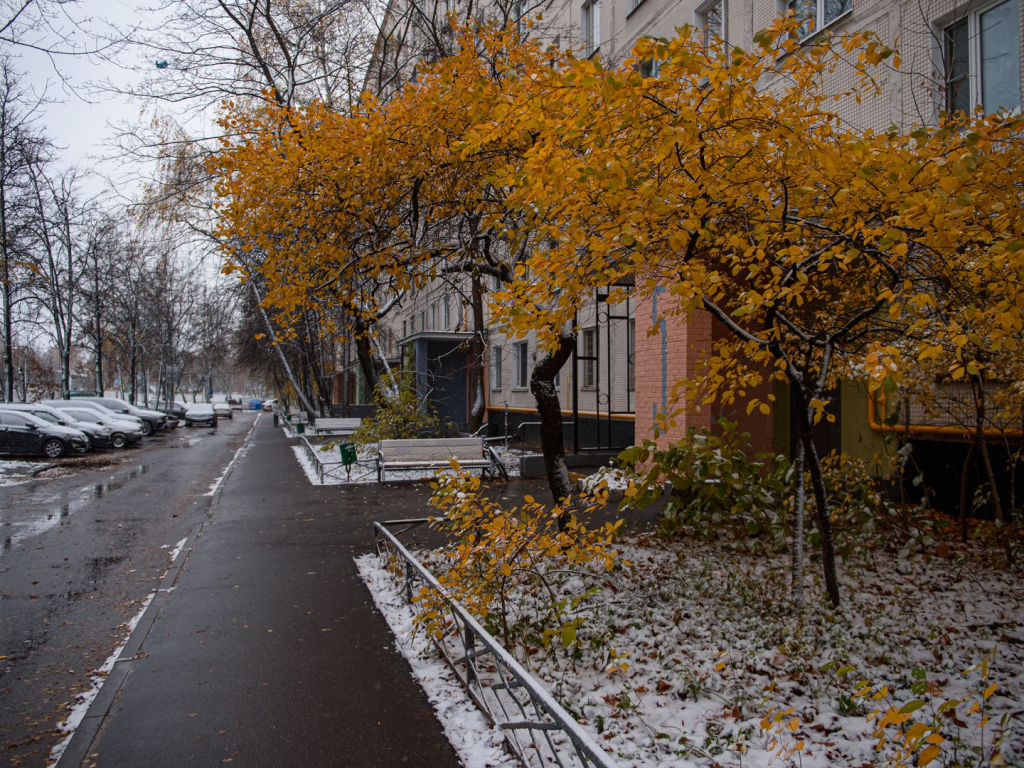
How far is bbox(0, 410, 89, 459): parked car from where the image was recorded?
1988 centimetres

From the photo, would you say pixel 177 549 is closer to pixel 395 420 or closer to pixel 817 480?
pixel 817 480

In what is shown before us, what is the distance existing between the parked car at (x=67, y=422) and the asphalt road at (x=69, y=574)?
24.8 feet

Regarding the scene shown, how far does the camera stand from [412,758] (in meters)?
3.37

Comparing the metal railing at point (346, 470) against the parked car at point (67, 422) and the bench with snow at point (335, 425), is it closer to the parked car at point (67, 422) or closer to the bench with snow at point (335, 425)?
the bench with snow at point (335, 425)

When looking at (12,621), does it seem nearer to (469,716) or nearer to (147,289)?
(469,716)

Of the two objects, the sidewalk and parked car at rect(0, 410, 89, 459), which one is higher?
parked car at rect(0, 410, 89, 459)

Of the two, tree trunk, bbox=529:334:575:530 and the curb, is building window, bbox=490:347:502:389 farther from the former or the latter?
the curb

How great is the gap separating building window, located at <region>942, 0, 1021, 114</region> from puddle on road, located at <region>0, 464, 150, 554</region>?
1232 cm

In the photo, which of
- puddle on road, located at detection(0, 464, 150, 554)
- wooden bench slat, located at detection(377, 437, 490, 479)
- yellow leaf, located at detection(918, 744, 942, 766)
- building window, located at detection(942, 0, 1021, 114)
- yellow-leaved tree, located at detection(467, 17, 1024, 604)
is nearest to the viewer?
yellow leaf, located at detection(918, 744, 942, 766)

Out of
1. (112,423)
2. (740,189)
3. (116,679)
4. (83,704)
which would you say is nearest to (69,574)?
(116,679)

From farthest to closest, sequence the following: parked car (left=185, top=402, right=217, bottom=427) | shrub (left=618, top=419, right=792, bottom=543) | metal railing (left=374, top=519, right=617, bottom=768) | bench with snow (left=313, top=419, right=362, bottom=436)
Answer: parked car (left=185, top=402, right=217, bottom=427)
bench with snow (left=313, top=419, right=362, bottom=436)
shrub (left=618, top=419, right=792, bottom=543)
metal railing (left=374, top=519, right=617, bottom=768)

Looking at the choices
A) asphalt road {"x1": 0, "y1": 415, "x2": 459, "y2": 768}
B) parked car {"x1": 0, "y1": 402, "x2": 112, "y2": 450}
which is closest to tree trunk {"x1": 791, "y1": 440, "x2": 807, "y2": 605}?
asphalt road {"x1": 0, "y1": 415, "x2": 459, "y2": 768}

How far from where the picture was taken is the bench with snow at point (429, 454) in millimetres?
13016

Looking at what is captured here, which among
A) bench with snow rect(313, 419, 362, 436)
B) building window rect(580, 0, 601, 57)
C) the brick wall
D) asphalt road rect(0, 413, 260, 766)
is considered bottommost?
asphalt road rect(0, 413, 260, 766)
